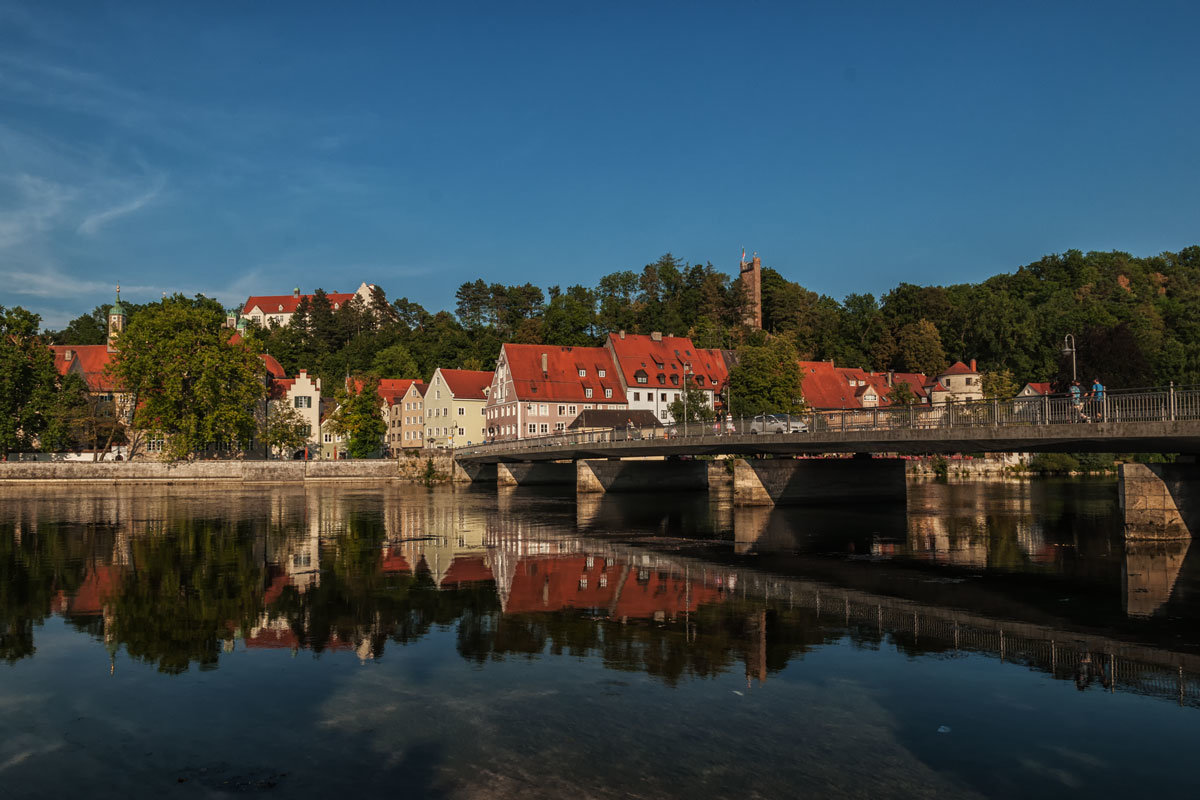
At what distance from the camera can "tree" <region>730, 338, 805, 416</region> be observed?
84500 mm

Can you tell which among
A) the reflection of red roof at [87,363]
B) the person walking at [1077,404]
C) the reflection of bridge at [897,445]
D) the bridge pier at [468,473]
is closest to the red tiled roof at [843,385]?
the bridge pier at [468,473]

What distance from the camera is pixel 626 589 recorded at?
22172 mm

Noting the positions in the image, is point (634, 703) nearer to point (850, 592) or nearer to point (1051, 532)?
point (850, 592)

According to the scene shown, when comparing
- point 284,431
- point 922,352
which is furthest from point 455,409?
point 922,352

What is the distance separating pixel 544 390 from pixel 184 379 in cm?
3812

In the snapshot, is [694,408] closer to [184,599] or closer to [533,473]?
[533,473]

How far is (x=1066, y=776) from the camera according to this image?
970cm

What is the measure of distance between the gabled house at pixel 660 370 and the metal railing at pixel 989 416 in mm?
58476

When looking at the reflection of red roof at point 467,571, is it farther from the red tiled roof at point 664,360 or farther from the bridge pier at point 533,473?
the red tiled roof at point 664,360

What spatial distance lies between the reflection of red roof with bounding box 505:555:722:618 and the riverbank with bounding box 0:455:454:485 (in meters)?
62.1

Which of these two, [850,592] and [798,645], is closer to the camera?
[798,645]

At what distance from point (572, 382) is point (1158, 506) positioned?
270 feet

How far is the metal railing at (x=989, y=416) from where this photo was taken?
2711 cm

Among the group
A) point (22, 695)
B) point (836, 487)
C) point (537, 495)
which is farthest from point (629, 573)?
point (537, 495)
